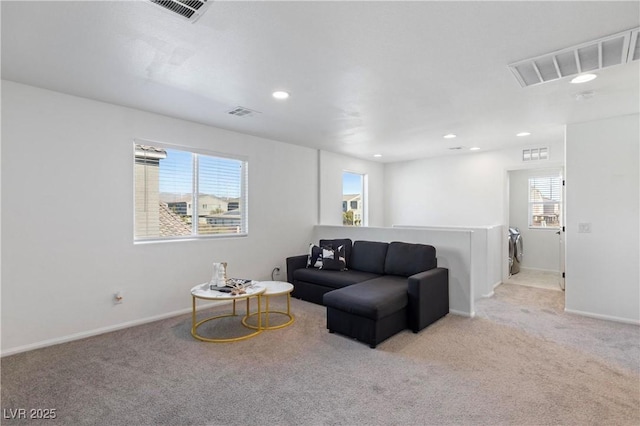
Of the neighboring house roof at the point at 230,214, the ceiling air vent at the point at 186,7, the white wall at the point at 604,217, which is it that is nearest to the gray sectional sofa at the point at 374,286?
the neighboring house roof at the point at 230,214

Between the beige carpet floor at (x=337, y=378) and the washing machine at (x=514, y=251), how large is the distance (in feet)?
9.98

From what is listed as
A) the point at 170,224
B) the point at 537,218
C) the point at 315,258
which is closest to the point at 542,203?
the point at 537,218

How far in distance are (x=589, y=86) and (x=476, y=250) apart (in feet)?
7.81

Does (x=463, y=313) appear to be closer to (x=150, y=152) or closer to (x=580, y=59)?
(x=580, y=59)

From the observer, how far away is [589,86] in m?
2.94

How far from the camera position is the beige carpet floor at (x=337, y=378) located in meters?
2.08

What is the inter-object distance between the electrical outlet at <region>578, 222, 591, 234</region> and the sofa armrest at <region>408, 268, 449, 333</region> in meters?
1.79

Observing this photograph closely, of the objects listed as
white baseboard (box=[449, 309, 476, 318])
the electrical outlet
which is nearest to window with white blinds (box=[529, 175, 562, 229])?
the electrical outlet

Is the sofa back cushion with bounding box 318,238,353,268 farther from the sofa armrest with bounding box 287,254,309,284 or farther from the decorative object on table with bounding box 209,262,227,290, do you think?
the decorative object on table with bounding box 209,262,227,290

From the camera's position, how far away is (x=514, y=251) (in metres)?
6.67

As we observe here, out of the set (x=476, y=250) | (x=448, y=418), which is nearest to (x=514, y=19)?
(x=448, y=418)

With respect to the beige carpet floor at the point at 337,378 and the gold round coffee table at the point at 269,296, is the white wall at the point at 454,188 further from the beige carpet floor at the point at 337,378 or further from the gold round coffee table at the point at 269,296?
the gold round coffee table at the point at 269,296

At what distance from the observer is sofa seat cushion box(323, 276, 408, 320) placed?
10.1 feet

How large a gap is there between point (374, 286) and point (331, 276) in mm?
857
